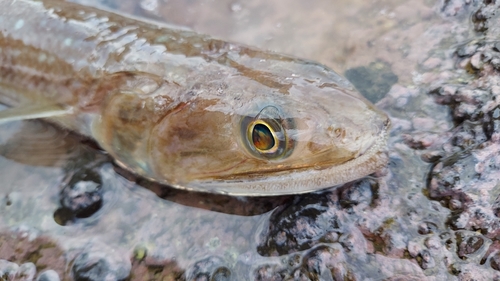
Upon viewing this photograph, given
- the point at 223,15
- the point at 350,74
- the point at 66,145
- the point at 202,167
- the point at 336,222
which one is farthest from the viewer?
the point at 223,15

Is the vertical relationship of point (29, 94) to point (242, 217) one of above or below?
below

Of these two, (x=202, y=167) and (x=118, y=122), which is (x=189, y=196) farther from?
(x=118, y=122)

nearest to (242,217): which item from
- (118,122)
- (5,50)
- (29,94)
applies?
(118,122)

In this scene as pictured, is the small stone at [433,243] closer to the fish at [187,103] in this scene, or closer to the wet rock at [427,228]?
the wet rock at [427,228]

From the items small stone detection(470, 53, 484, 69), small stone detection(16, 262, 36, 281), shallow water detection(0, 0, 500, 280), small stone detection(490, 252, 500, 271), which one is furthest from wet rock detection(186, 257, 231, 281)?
small stone detection(470, 53, 484, 69)

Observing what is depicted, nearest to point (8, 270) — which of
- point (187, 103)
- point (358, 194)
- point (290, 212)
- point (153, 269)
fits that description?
point (153, 269)

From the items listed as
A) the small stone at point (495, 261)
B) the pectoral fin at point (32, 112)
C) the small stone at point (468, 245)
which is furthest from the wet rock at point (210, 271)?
the pectoral fin at point (32, 112)

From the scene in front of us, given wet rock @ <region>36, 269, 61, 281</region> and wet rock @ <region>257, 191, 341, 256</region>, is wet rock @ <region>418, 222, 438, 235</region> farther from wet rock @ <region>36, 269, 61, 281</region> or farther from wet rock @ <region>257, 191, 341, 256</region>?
wet rock @ <region>36, 269, 61, 281</region>
